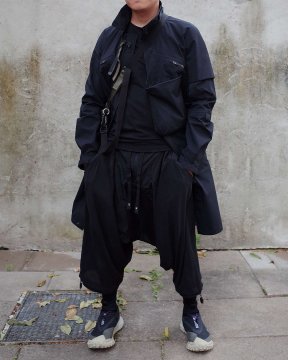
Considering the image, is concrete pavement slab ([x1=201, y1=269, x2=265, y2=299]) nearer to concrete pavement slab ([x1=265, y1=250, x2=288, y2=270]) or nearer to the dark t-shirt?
concrete pavement slab ([x1=265, y1=250, x2=288, y2=270])

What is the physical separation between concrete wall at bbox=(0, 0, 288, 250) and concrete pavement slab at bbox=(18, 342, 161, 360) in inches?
62.6

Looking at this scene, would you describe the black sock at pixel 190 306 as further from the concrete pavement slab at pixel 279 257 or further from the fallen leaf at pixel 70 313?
A: the concrete pavement slab at pixel 279 257

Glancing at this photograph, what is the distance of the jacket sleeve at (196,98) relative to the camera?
2.92 meters

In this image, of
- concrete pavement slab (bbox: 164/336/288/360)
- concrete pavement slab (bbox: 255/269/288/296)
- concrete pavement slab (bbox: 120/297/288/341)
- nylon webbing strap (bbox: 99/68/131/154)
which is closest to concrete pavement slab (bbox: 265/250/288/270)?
concrete pavement slab (bbox: 255/269/288/296)

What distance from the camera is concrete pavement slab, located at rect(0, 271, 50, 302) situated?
400cm

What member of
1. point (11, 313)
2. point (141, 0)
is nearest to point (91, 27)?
point (141, 0)

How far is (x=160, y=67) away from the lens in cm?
289

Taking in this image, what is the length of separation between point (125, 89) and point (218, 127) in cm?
177

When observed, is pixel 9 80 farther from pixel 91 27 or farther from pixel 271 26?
pixel 271 26

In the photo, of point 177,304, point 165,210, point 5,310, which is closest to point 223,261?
point 177,304

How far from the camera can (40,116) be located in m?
4.61

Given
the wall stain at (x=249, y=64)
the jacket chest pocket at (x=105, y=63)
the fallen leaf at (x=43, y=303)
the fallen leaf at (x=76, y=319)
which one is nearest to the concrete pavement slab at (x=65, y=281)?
the fallen leaf at (x=43, y=303)

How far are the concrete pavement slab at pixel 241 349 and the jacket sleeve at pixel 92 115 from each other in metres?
1.26

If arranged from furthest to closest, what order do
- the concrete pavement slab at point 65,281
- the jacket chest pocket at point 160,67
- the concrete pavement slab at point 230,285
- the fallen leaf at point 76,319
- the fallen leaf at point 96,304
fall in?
→ the concrete pavement slab at point 65,281 < the concrete pavement slab at point 230,285 < the fallen leaf at point 96,304 < the fallen leaf at point 76,319 < the jacket chest pocket at point 160,67
